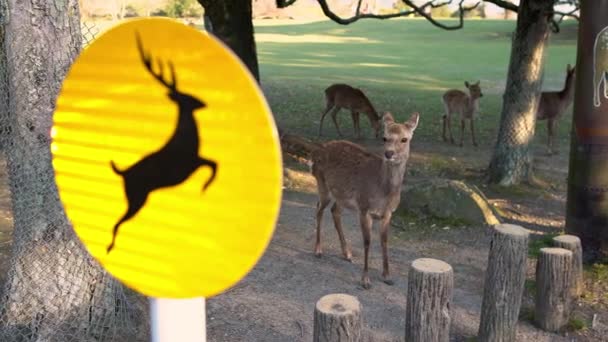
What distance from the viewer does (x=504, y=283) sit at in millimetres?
3943

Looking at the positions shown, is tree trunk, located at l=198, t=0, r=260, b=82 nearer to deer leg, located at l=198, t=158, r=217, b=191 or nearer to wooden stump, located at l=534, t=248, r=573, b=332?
wooden stump, located at l=534, t=248, r=573, b=332

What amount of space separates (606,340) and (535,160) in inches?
251

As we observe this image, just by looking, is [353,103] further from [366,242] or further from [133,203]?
[133,203]

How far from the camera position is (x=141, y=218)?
1102mm

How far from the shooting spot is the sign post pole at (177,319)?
46.2 inches

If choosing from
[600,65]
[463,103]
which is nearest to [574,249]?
[600,65]

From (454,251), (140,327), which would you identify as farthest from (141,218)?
(454,251)

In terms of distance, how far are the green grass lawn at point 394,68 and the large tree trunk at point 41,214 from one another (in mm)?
9104

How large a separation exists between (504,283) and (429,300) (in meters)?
0.75

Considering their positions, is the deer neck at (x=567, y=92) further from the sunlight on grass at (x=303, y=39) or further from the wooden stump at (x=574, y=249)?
the sunlight on grass at (x=303, y=39)

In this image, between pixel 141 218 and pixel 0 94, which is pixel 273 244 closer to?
pixel 0 94

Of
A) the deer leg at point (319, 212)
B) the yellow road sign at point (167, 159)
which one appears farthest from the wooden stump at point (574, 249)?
the yellow road sign at point (167, 159)

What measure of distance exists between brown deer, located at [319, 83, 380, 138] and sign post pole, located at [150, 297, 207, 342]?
35.9 feet

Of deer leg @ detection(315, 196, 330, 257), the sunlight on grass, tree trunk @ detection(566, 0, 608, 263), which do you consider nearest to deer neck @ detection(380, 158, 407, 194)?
deer leg @ detection(315, 196, 330, 257)
